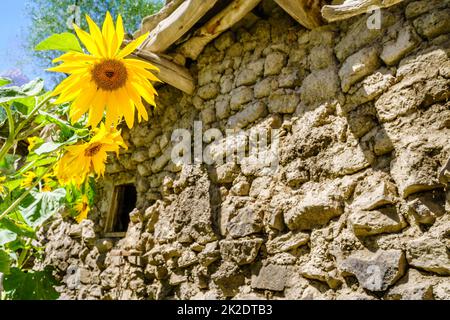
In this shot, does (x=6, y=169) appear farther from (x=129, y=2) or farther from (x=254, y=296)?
(x=129, y=2)

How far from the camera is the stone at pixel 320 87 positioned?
5.39 feet

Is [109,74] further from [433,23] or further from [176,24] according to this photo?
[176,24]

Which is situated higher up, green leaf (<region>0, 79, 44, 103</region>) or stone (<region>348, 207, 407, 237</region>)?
green leaf (<region>0, 79, 44, 103</region>)

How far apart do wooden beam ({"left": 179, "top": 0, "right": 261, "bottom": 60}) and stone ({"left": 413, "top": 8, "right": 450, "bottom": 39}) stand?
836 mm

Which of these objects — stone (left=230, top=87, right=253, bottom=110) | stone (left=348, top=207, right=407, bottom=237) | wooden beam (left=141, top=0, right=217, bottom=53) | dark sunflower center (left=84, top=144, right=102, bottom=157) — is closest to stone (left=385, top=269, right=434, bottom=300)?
stone (left=348, top=207, right=407, bottom=237)

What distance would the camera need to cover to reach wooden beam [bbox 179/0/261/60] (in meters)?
1.92

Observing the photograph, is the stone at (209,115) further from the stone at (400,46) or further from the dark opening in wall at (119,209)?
the dark opening in wall at (119,209)

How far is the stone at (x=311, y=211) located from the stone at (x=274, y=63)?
74 centimetres

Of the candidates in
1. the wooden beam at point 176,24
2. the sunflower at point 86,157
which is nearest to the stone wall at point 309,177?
the wooden beam at point 176,24

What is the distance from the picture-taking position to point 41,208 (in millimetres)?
951

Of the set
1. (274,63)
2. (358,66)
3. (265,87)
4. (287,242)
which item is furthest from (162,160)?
(358,66)

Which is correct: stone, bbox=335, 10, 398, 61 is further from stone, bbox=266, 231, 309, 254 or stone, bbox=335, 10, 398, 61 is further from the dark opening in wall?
the dark opening in wall

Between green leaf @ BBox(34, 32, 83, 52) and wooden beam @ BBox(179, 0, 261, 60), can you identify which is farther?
wooden beam @ BBox(179, 0, 261, 60)

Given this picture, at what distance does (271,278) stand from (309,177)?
51 centimetres
